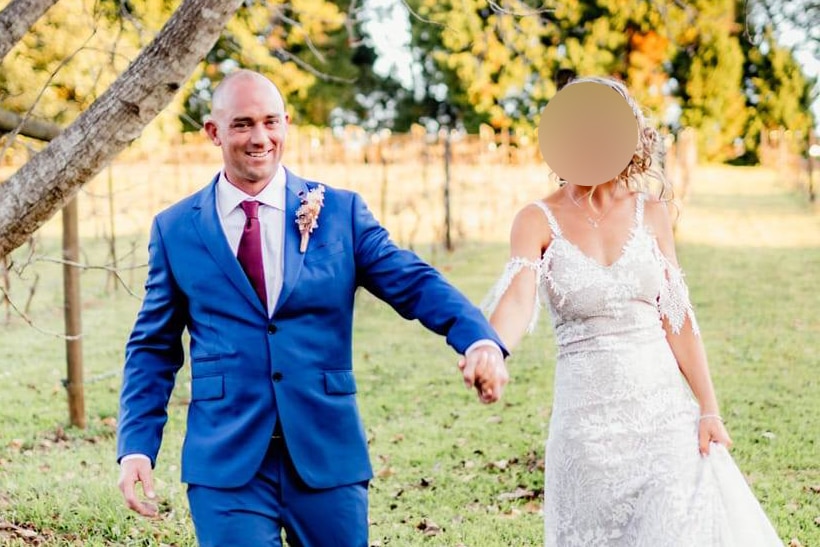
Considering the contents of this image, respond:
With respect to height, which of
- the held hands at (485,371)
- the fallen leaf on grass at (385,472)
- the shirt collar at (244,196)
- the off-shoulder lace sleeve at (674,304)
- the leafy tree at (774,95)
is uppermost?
the leafy tree at (774,95)

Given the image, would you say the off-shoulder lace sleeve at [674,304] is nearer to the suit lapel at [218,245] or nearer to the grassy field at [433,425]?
the suit lapel at [218,245]

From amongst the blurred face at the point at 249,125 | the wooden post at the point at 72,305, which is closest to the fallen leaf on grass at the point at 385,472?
the wooden post at the point at 72,305

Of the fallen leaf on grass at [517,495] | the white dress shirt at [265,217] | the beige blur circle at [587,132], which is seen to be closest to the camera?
the white dress shirt at [265,217]

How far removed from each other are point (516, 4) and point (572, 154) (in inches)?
148

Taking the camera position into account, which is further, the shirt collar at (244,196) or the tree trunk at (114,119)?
the tree trunk at (114,119)

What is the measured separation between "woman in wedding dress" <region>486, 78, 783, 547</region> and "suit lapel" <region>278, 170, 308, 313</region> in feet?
2.36

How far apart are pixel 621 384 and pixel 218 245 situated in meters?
1.32

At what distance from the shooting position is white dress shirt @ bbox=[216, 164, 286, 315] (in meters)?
3.01

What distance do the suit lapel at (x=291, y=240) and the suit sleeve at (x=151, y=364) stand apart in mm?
317

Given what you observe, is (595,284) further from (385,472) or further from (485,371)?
(385,472)

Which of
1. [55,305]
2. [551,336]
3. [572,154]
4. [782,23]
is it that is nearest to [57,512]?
[572,154]

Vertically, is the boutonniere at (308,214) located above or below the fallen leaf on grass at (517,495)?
above

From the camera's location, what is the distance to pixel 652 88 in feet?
107

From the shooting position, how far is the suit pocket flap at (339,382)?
9.77 feet
